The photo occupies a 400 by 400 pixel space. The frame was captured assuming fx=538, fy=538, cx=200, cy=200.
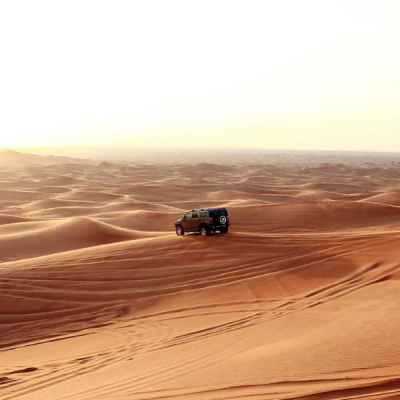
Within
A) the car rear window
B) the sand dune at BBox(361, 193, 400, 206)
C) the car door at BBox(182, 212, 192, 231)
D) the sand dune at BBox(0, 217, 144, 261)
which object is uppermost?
the car rear window

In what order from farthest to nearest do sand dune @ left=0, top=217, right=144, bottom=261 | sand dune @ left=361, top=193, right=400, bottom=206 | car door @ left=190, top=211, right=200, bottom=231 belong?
sand dune @ left=361, top=193, right=400, bottom=206, sand dune @ left=0, top=217, right=144, bottom=261, car door @ left=190, top=211, right=200, bottom=231

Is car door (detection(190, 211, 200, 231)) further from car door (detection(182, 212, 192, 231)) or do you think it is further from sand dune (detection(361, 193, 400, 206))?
sand dune (detection(361, 193, 400, 206))

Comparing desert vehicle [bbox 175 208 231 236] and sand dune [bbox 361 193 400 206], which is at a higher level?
desert vehicle [bbox 175 208 231 236]

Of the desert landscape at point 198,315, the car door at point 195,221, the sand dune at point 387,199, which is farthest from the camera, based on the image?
the sand dune at point 387,199

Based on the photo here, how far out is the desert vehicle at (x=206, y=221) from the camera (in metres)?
18.9

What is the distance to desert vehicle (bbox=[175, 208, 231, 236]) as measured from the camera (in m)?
18.9

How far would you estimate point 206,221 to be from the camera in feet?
62.1

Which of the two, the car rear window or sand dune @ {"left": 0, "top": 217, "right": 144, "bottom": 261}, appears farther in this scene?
sand dune @ {"left": 0, "top": 217, "right": 144, "bottom": 261}

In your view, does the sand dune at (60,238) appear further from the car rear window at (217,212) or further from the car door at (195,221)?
the car rear window at (217,212)

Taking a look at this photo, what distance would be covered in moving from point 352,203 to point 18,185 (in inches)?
Answer: 1604

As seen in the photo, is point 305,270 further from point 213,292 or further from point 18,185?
point 18,185

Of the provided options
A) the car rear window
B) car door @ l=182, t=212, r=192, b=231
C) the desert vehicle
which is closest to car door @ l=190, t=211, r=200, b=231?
the desert vehicle

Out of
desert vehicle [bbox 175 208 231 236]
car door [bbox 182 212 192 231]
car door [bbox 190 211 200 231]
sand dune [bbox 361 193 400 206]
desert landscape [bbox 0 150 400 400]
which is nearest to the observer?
desert landscape [bbox 0 150 400 400]

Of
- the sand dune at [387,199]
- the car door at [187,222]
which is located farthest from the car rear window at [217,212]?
the sand dune at [387,199]
